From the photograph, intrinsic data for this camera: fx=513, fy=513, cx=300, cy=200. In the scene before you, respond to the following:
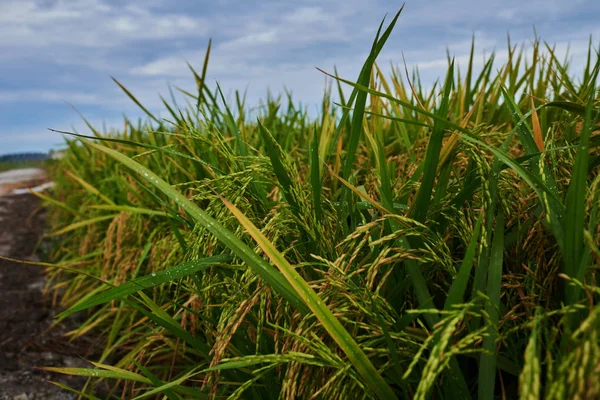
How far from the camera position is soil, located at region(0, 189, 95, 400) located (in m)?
1.86

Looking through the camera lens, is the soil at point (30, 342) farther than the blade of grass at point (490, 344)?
Yes

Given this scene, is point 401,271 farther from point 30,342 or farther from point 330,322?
point 30,342

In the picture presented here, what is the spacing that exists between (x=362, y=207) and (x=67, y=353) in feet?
5.31

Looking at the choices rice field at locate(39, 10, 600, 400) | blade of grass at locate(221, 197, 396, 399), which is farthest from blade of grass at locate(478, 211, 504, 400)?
blade of grass at locate(221, 197, 396, 399)

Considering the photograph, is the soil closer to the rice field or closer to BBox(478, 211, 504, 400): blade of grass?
the rice field

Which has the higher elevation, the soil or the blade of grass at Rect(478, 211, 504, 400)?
the blade of grass at Rect(478, 211, 504, 400)

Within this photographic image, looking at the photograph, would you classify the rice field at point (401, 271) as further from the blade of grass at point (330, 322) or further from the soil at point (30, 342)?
the soil at point (30, 342)

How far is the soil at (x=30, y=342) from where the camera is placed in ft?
6.10

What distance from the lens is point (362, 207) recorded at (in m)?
1.11

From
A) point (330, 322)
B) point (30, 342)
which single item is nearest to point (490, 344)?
point (330, 322)

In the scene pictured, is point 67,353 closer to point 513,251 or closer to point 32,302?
point 32,302

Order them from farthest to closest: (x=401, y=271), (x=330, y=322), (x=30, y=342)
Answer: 1. (x=30, y=342)
2. (x=401, y=271)
3. (x=330, y=322)

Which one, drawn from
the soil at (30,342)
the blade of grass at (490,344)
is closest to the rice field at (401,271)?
the blade of grass at (490,344)

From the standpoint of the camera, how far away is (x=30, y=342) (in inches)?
86.4
